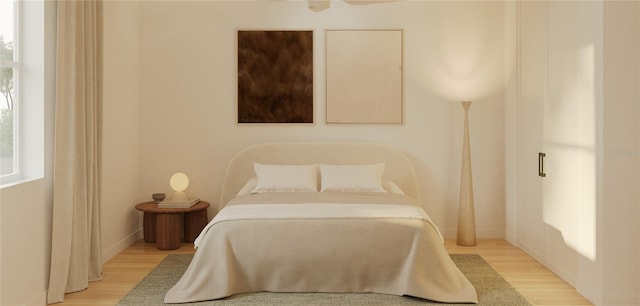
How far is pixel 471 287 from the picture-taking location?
371 centimetres

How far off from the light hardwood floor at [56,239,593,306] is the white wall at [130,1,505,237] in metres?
0.59

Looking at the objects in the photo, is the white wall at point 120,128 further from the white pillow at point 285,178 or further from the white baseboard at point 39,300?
the white pillow at point 285,178

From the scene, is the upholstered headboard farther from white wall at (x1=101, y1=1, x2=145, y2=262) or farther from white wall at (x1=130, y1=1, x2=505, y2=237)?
white wall at (x1=101, y1=1, x2=145, y2=262)

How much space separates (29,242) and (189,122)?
7.92 feet

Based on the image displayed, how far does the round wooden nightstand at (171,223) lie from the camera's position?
5125 millimetres

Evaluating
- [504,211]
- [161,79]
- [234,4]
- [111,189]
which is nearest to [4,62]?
[111,189]

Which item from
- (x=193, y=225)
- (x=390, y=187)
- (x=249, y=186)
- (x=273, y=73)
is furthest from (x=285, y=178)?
(x=273, y=73)

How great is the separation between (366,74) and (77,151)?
2.87 metres

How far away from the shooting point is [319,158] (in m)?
5.54

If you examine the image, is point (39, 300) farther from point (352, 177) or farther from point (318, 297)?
point (352, 177)

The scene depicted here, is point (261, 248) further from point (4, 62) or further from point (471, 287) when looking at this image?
point (4, 62)

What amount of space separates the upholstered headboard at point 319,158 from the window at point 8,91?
7.33 ft

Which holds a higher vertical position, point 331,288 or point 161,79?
point 161,79

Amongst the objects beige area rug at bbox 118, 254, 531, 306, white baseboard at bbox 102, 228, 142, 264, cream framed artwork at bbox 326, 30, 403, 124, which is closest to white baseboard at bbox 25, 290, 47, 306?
beige area rug at bbox 118, 254, 531, 306
